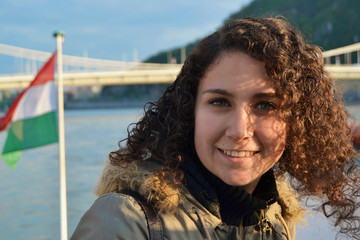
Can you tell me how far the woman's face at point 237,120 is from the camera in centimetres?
93

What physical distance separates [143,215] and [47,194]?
9.60 meters

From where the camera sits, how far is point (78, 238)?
2.81ft

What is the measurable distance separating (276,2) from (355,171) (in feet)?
172

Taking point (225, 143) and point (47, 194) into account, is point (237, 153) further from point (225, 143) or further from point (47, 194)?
point (47, 194)

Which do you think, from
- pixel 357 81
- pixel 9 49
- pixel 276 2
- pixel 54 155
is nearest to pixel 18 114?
pixel 54 155

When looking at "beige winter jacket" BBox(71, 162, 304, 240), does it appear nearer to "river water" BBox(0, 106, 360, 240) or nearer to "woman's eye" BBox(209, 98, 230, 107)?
"woman's eye" BBox(209, 98, 230, 107)

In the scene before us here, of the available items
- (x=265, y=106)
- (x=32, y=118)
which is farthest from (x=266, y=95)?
(x=32, y=118)

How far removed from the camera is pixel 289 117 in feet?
3.28

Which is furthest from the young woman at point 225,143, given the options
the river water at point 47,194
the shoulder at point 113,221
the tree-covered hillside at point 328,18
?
the tree-covered hillside at point 328,18

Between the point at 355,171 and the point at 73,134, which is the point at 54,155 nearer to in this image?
the point at 73,134

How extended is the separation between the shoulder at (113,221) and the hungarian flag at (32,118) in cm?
290

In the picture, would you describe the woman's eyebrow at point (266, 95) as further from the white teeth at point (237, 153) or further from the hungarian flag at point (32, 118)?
the hungarian flag at point (32, 118)

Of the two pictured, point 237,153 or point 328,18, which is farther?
point 328,18

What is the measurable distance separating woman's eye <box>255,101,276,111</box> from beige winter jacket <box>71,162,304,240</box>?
21cm
